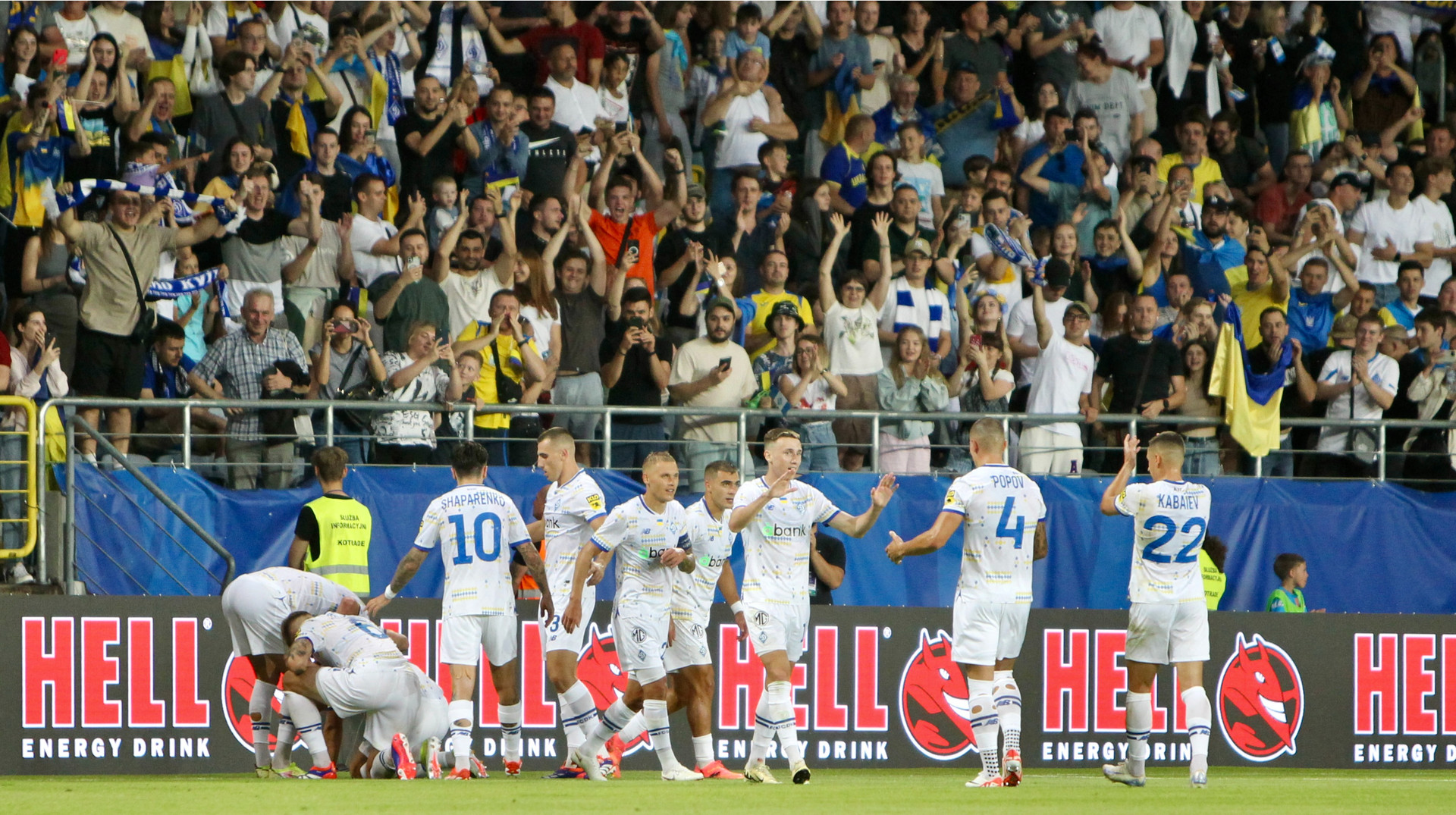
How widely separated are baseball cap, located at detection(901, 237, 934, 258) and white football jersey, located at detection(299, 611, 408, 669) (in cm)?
716

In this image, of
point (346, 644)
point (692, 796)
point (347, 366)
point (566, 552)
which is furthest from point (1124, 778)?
point (347, 366)

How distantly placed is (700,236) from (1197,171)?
6178 mm

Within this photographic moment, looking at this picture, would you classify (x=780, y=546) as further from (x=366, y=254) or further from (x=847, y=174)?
(x=847, y=174)

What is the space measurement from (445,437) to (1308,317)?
8.98 m

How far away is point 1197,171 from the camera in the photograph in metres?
20.3

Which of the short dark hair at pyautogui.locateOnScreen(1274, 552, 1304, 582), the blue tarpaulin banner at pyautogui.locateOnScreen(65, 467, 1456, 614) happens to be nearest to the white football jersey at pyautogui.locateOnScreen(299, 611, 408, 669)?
the blue tarpaulin banner at pyautogui.locateOnScreen(65, 467, 1456, 614)

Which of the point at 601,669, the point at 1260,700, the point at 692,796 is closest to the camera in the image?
the point at 692,796

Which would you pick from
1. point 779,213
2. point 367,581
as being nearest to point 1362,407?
point 779,213

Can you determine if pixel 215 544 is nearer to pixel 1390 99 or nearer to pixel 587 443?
pixel 587 443

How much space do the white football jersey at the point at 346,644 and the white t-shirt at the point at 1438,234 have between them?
12.8m

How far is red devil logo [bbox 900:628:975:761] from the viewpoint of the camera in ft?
48.4

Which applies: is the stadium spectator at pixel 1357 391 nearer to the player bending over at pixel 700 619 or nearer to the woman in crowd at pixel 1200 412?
the woman in crowd at pixel 1200 412

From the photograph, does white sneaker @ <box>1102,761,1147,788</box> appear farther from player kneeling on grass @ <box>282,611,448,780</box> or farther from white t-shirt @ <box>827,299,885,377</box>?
white t-shirt @ <box>827,299,885,377</box>

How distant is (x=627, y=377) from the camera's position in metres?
15.8
